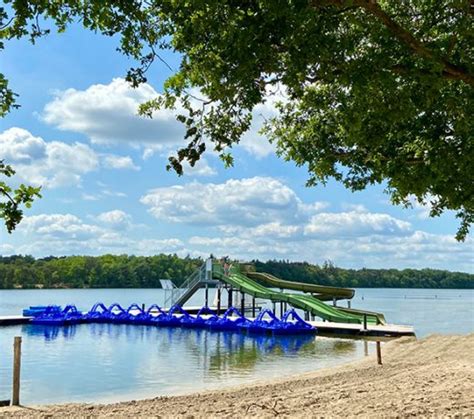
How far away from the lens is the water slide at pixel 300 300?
33.1 m

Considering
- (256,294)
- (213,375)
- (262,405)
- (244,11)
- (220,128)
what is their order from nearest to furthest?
(244,11)
(220,128)
(262,405)
(213,375)
(256,294)

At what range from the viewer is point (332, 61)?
6.64m

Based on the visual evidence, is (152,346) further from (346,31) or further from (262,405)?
(346,31)

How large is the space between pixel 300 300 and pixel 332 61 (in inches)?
1186

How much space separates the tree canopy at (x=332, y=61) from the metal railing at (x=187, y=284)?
30.7m

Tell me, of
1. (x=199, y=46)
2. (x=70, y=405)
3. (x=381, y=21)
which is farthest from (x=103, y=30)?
(x=70, y=405)

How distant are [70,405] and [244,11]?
34.1 feet

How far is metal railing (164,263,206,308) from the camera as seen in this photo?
39281 mm

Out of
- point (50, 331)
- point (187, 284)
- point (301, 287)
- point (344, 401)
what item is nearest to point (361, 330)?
point (301, 287)

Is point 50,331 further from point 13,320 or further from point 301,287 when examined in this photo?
point 301,287

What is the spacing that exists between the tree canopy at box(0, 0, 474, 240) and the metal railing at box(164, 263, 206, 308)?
30.7m

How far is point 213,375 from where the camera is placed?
61.1 feet

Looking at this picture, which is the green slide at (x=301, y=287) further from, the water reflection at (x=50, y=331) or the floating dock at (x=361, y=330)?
the water reflection at (x=50, y=331)

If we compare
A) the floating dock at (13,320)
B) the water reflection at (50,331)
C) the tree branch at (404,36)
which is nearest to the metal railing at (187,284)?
the water reflection at (50,331)
